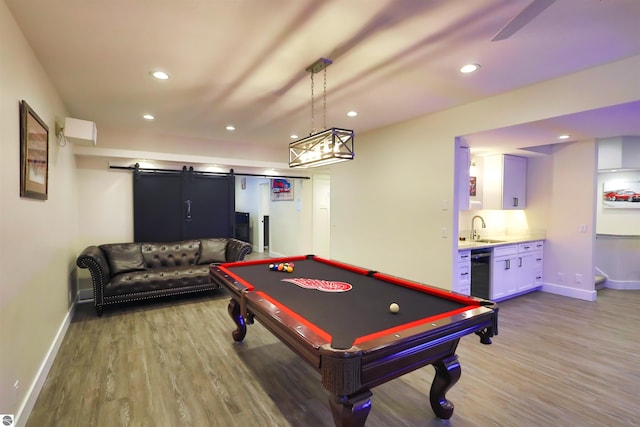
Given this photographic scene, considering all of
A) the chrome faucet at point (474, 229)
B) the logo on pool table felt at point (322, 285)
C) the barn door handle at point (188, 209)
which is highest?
the barn door handle at point (188, 209)

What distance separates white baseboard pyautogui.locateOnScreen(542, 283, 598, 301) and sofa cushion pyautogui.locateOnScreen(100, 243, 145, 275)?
636 cm

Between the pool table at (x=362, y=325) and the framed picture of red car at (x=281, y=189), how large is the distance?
198 inches

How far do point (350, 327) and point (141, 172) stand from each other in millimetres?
4762

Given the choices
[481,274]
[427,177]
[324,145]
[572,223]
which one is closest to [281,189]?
[427,177]

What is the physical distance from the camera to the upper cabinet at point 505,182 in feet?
16.3

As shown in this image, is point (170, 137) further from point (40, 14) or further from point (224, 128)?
point (40, 14)

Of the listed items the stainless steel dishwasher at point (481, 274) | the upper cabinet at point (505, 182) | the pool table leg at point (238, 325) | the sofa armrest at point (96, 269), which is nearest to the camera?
the pool table leg at point (238, 325)

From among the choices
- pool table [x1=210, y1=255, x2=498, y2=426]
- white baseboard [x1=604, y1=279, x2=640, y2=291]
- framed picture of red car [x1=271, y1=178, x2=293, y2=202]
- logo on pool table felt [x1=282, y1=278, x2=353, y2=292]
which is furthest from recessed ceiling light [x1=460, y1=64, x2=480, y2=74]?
framed picture of red car [x1=271, y1=178, x2=293, y2=202]

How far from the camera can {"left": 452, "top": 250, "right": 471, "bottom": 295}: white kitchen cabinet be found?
394cm

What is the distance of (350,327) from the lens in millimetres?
1697

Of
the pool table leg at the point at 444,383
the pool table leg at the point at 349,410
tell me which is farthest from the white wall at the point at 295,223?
the pool table leg at the point at 349,410

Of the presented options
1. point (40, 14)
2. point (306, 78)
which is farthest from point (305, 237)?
point (40, 14)

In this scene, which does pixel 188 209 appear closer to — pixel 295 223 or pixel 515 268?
pixel 295 223

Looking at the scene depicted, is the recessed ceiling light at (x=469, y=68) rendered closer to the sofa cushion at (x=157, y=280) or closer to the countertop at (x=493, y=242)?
the countertop at (x=493, y=242)
